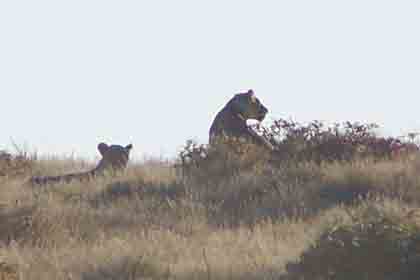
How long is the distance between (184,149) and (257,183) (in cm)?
274

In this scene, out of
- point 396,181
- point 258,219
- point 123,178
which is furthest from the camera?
point 123,178

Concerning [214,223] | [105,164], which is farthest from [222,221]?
[105,164]

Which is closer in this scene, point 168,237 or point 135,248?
point 135,248

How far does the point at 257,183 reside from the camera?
15914mm

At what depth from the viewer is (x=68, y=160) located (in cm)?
2156

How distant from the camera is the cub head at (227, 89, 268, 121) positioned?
20431 mm

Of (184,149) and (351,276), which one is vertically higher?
(184,149)

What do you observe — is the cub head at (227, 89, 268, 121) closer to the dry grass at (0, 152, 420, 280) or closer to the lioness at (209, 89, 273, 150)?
the lioness at (209, 89, 273, 150)

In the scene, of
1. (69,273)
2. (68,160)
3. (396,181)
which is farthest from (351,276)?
(68,160)

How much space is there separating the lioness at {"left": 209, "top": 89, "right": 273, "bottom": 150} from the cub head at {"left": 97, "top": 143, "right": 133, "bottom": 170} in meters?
1.52

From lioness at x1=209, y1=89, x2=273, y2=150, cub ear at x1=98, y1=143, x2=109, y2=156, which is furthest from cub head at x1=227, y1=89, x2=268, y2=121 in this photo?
cub ear at x1=98, y1=143, x2=109, y2=156

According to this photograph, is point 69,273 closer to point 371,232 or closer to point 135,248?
point 135,248

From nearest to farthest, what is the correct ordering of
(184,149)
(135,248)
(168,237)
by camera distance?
(135,248), (168,237), (184,149)

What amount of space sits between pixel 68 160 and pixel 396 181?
27.0 feet
